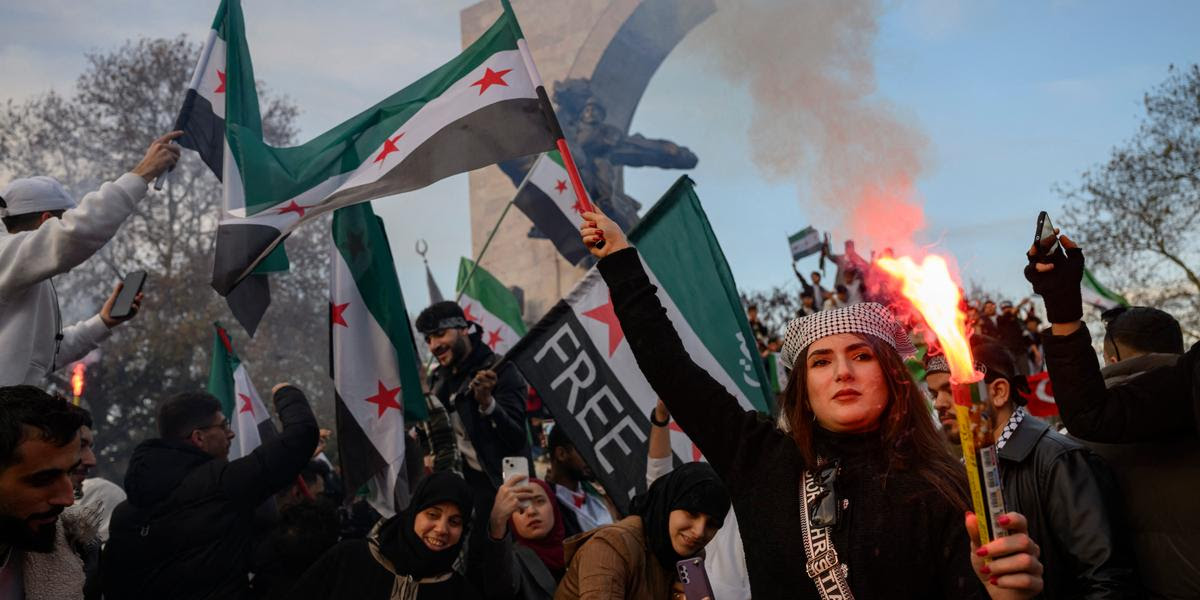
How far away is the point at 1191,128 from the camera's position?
20453mm

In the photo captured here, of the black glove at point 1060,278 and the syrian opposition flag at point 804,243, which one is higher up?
the syrian opposition flag at point 804,243

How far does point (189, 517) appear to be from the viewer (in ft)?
13.9

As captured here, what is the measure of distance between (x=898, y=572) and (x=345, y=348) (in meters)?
3.62

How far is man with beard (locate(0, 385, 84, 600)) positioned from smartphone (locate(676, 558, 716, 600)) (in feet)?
5.89

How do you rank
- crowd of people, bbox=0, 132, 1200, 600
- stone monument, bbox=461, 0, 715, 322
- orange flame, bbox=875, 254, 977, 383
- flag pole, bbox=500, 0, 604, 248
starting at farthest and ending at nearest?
stone monument, bbox=461, 0, 715, 322 → flag pole, bbox=500, 0, 604, 248 → crowd of people, bbox=0, 132, 1200, 600 → orange flame, bbox=875, 254, 977, 383

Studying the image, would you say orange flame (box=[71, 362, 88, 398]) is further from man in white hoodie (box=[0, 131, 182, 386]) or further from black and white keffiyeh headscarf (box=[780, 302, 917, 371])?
black and white keffiyeh headscarf (box=[780, 302, 917, 371])

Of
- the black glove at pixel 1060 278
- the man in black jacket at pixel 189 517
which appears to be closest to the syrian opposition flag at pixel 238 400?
the man in black jacket at pixel 189 517

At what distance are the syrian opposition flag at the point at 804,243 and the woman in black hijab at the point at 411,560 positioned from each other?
6.72m

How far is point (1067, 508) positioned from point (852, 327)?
3.57 feet

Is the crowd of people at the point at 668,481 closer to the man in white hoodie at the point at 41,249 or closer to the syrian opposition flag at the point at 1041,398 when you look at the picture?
the man in white hoodie at the point at 41,249

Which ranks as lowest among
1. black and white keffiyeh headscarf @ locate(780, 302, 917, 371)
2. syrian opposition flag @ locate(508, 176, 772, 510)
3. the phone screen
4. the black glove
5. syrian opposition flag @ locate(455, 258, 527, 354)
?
black and white keffiyeh headscarf @ locate(780, 302, 917, 371)

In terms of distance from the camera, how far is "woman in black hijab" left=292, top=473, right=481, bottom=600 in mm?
3990

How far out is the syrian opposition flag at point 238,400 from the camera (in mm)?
6629

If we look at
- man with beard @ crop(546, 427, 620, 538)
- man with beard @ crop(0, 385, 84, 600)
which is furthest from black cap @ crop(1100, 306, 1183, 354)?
man with beard @ crop(0, 385, 84, 600)
